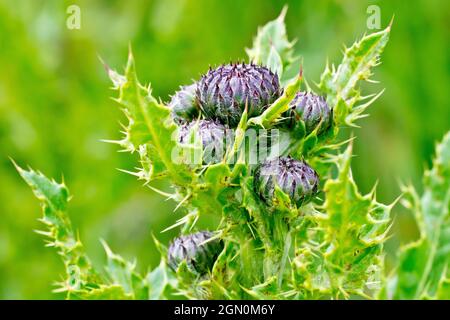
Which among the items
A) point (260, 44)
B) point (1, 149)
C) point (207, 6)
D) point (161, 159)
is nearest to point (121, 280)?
point (161, 159)

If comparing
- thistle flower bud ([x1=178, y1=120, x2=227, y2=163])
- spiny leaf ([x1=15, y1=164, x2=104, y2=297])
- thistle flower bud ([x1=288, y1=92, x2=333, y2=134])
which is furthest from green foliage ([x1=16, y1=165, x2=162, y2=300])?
thistle flower bud ([x1=288, y1=92, x2=333, y2=134])

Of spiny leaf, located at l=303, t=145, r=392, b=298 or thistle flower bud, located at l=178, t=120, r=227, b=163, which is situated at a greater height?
thistle flower bud, located at l=178, t=120, r=227, b=163

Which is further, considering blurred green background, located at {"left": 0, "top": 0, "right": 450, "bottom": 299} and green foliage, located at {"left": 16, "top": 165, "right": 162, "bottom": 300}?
blurred green background, located at {"left": 0, "top": 0, "right": 450, "bottom": 299}

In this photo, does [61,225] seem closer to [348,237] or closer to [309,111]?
[309,111]

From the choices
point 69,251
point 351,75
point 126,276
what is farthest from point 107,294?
point 351,75

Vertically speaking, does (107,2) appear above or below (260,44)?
above

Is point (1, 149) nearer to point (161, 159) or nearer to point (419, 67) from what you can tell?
point (419, 67)

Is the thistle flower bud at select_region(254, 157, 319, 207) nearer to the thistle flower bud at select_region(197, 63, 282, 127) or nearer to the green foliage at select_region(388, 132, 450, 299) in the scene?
the thistle flower bud at select_region(197, 63, 282, 127)
